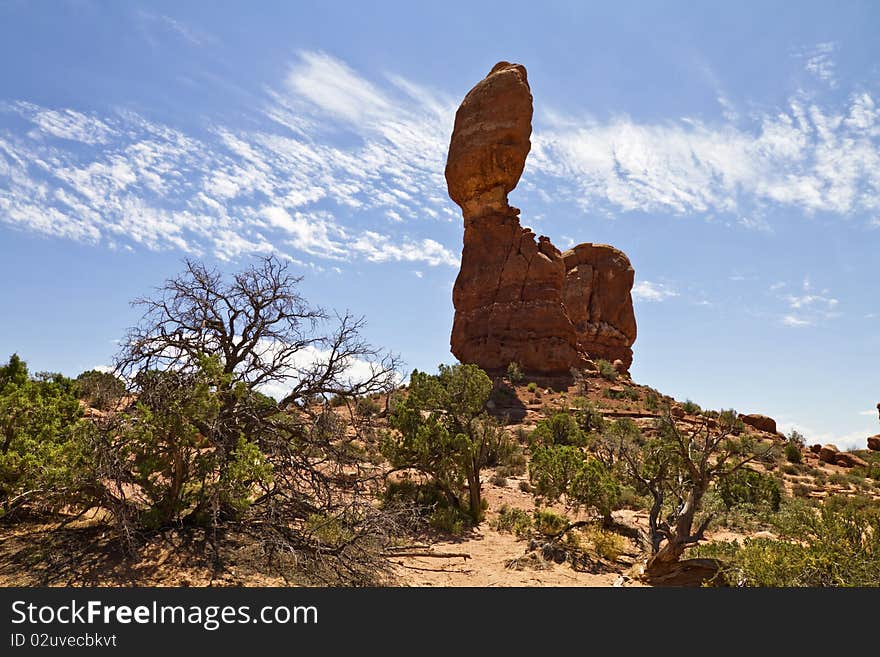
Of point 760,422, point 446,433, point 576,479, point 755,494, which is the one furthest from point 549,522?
point 760,422

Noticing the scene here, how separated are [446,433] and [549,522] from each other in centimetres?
386

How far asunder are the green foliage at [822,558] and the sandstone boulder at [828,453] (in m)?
27.6

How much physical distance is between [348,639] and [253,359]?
631 centimetres

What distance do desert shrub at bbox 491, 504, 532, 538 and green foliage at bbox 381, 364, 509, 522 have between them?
0.75 metres

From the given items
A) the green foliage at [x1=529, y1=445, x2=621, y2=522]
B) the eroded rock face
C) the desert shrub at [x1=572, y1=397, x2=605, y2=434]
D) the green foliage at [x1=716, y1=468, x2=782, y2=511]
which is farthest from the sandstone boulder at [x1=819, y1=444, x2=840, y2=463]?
the green foliage at [x1=529, y1=445, x2=621, y2=522]

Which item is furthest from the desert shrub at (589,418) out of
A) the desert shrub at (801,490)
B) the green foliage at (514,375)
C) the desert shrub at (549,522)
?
the desert shrub at (549,522)

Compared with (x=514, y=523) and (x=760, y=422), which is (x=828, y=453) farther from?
(x=514, y=523)

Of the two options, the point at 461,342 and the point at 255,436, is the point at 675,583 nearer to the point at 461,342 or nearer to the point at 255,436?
the point at 255,436

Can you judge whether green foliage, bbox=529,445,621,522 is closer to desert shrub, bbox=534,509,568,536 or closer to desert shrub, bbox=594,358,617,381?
desert shrub, bbox=534,509,568,536

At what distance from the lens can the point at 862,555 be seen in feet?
24.7

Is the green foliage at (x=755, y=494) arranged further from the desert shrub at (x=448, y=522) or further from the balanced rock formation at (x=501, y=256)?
the balanced rock formation at (x=501, y=256)

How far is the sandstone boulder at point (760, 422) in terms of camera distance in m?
39.6

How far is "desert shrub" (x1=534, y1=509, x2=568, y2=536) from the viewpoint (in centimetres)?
1453

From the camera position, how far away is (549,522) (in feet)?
48.7
